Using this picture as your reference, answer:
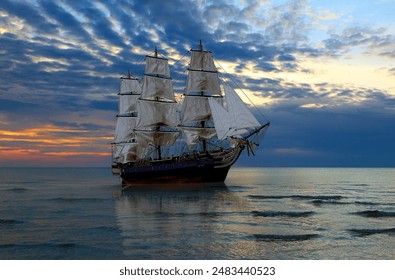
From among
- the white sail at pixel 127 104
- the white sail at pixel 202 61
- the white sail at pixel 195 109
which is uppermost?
Result: the white sail at pixel 202 61

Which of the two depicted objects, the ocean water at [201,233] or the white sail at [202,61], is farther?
the white sail at [202,61]

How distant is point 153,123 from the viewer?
262 feet

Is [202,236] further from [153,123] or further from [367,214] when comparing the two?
[153,123]

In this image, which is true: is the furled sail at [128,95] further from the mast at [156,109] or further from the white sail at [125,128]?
the mast at [156,109]

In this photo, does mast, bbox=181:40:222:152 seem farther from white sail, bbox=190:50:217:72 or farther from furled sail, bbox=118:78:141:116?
furled sail, bbox=118:78:141:116

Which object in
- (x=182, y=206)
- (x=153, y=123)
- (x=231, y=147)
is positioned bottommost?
(x=182, y=206)

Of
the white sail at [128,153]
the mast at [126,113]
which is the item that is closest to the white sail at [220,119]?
the white sail at [128,153]

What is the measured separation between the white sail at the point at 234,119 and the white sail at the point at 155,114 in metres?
13.4

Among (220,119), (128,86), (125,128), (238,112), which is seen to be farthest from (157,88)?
(238,112)

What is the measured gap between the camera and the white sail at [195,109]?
78375 mm

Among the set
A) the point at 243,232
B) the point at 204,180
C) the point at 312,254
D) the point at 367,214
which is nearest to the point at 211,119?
the point at 204,180

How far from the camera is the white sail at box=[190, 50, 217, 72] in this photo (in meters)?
79.6

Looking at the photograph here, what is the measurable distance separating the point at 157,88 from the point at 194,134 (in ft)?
40.2

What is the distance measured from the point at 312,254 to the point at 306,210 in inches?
745
